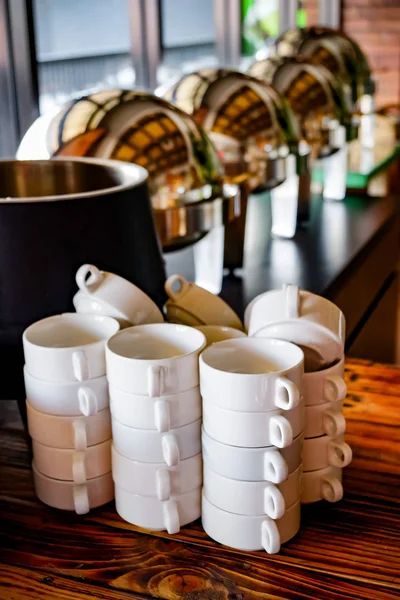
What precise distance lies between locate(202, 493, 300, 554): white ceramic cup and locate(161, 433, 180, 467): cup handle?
48 millimetres

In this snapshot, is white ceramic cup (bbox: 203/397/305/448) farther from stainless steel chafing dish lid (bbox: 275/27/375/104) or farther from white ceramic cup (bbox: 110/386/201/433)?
stainless steel chafing dish lid (bbox: 275/27/375/104)

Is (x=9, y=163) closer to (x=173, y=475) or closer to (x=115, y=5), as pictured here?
(x=173, y=475)

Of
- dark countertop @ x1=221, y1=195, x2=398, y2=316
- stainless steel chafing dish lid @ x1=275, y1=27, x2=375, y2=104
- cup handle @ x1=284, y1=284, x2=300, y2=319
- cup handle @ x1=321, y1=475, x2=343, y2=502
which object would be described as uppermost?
stainless steel chafing dish lid @ x1=275, y1=27, x2=375, y2=104

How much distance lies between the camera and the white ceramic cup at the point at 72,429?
0.66m

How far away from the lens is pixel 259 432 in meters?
0.60

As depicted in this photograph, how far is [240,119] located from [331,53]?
3.59 feet

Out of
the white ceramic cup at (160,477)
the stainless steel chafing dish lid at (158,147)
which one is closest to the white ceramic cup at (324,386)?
the white ceramic cup at (160,477)

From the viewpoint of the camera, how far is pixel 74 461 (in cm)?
67

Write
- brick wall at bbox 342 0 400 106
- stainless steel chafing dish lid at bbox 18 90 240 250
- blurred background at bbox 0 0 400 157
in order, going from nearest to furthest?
stainless steel chafing dish lid at bbox 18 90 240 250 < blurred background at bbox 0 0 400 157 < brick wall at bbox 342 0 400 106

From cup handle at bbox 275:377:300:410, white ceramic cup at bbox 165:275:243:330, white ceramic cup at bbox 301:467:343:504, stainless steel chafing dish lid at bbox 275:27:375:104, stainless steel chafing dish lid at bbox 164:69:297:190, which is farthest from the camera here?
stainless steel chafing dish lid at bbox 275:27:375:104

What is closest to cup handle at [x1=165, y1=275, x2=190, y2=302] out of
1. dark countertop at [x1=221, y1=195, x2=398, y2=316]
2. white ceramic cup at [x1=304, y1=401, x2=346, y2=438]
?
white ceramic cup at [x1=304, y1=401, x2=346, y2=438]

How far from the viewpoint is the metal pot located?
0.74m

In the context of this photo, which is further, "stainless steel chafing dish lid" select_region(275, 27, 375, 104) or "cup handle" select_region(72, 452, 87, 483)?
"stainless steel chafing dish lid" select_region(275, 27, 375, 104)

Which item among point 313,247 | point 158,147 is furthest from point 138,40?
point 158,147
